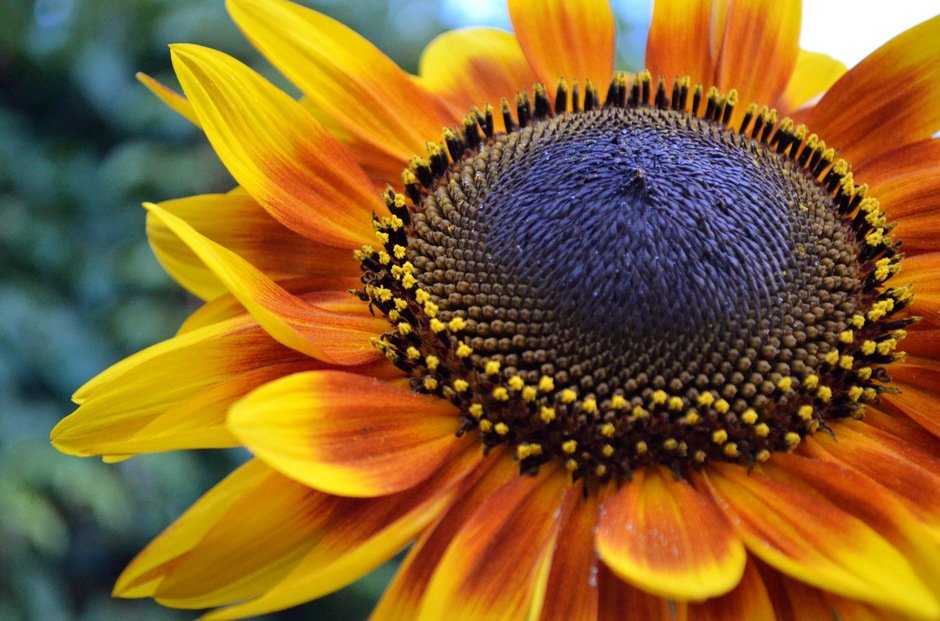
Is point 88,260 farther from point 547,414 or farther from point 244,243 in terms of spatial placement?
point 547,414

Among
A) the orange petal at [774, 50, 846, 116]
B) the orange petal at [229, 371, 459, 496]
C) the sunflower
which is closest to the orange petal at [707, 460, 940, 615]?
the sunflower

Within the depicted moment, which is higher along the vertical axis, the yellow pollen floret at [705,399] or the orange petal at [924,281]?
the orange petal at [924,281]

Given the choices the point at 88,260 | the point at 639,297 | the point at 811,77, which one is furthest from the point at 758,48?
the point at 88,260

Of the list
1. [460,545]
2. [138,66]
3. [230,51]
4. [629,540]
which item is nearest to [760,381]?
[629,540]

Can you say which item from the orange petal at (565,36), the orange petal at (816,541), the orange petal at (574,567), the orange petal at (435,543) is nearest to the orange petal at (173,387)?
the orange petal at (435,543)

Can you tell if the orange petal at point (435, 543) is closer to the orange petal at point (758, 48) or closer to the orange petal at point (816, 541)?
the orange petal at point (816, 541)

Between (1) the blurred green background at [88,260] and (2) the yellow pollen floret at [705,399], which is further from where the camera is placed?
(1) the blurred green background at [88,260]

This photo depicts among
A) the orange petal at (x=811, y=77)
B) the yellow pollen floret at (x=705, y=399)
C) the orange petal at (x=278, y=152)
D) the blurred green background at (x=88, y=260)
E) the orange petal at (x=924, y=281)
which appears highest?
the orange petal at (x=811, y=77)

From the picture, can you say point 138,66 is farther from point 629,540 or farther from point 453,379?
point 629,540
